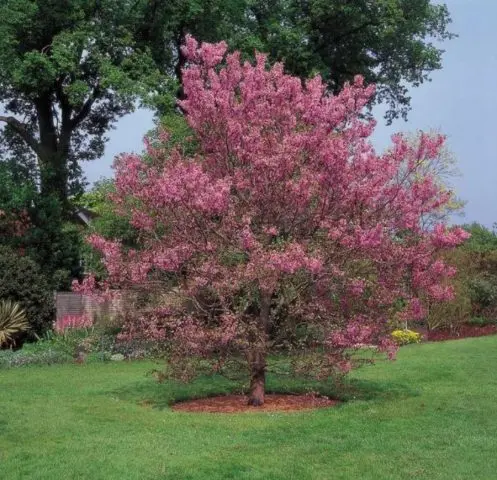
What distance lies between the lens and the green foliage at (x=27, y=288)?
20.3 meters

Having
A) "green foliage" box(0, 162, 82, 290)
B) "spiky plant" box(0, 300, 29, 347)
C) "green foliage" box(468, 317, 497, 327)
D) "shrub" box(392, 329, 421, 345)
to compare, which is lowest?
"shrub" box(392, 329, 421, 345)

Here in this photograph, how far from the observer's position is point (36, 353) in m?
17.7

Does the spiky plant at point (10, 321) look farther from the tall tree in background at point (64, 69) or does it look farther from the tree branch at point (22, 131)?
the tree branch at point (22, 131)

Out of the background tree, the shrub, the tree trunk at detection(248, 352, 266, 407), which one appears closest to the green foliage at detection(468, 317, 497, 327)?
the shrub

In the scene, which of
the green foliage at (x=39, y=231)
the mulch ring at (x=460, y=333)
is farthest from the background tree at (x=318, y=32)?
the mulch ring at (x=460, y=333)

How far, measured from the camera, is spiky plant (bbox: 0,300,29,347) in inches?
765

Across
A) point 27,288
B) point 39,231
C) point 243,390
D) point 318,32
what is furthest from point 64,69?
point 243,390

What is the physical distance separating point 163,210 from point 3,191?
13.9m

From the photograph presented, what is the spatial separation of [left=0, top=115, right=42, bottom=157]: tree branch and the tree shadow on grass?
15963mm

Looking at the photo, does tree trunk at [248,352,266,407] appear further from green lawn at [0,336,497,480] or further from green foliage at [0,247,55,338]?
green foliage at [0,247,55,338]

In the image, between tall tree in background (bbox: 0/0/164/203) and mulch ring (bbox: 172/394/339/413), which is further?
tall tree in background (bbox: 0/0/164/203)

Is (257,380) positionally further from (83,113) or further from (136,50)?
(83,113)

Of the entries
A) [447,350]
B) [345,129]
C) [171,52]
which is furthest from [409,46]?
[345,129]

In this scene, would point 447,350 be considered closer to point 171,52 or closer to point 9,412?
point 9,412
